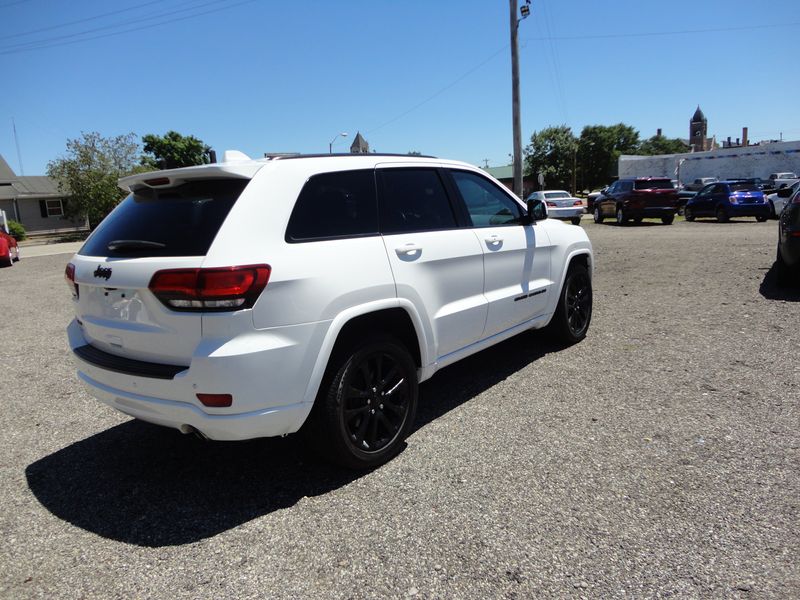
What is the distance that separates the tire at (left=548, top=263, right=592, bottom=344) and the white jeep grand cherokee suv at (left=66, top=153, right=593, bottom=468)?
68.1 inches

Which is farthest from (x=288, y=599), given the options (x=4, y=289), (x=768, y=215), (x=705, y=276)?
(x=768, y=215)

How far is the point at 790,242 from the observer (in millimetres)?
7148

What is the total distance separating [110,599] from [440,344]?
2.29 meters

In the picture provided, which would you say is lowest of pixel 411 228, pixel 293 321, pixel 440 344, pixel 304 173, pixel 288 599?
pixel 288 599

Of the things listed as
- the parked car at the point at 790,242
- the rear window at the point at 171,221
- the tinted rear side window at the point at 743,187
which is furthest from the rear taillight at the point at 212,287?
the tinted rear side window at the point at 743,187

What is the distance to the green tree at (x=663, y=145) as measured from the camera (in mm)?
108312

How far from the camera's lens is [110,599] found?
232 centimetres

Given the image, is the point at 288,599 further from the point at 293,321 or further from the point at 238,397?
the point at 293,321

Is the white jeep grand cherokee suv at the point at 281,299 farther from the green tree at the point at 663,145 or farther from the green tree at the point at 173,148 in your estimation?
the green tree at the point at 663,145

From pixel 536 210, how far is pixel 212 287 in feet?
10.8

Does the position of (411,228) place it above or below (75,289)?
above

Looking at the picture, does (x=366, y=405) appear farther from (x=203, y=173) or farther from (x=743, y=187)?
(x=743, y=187)

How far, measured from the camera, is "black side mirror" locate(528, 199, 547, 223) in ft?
16.2

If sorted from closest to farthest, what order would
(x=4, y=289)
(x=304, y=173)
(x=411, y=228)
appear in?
(x=304, y=173) < (x=411, y=228) < (x=4, y=289)
